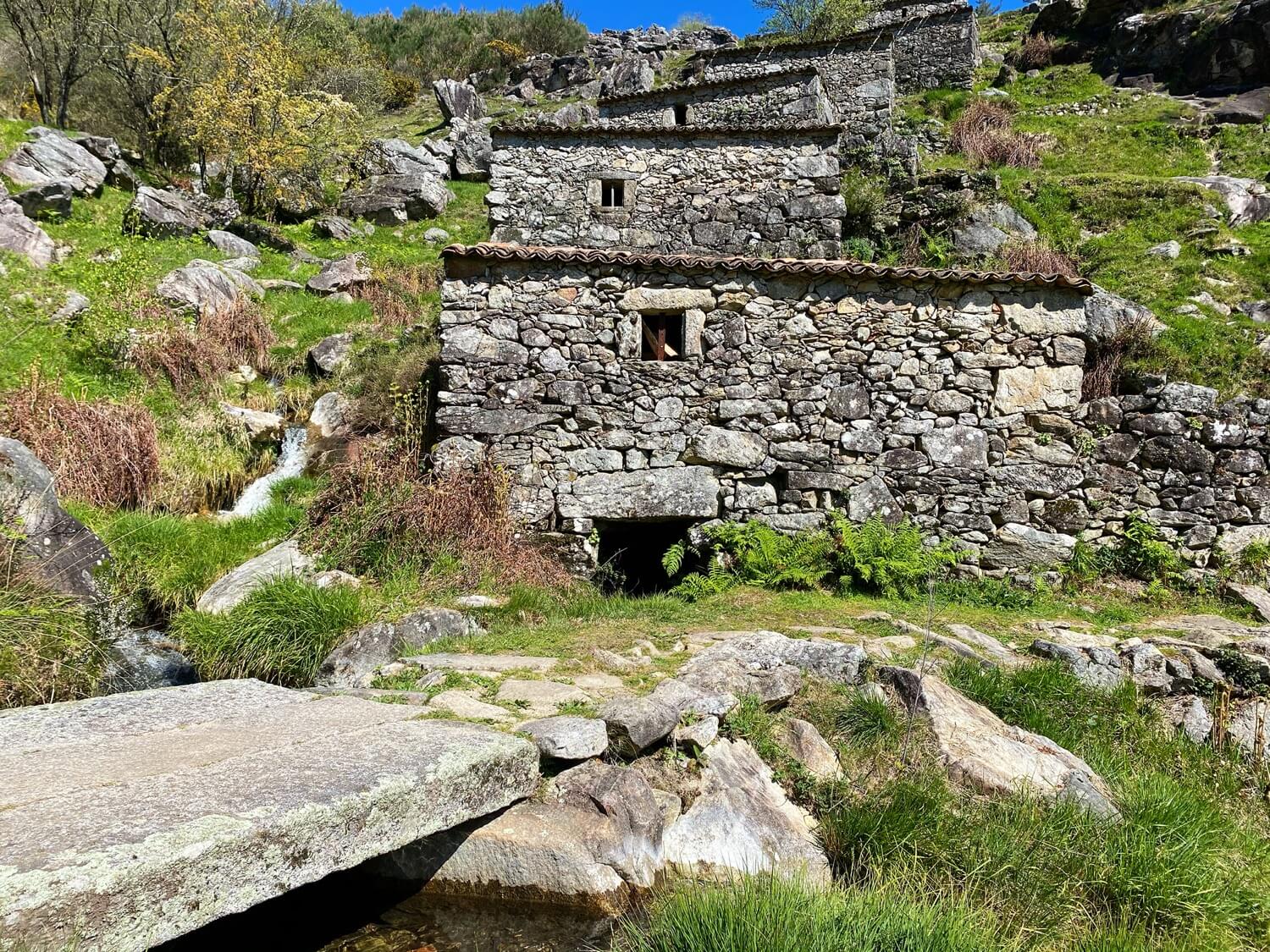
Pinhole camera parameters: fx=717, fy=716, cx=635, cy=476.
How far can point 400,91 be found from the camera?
30.5 meters

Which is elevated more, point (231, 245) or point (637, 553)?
point (231, 245)

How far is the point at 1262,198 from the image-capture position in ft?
41.8

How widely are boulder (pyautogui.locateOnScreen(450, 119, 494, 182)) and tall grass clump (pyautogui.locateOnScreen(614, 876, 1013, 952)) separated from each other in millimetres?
21297

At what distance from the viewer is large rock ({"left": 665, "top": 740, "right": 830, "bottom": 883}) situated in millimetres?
3445

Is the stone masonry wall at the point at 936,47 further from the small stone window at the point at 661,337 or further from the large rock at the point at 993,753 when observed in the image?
the large rock at the point at 993,753

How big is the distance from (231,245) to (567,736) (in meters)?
14.6

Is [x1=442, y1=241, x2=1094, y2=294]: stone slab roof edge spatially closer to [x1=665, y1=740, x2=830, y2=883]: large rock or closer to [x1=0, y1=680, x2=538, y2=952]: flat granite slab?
[x1=0, y1=680, x2=538, y2=952]: flat granite slab

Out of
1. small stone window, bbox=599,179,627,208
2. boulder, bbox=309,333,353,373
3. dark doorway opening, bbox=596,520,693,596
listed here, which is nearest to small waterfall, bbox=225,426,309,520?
boulder, bbox=309,333,353,373

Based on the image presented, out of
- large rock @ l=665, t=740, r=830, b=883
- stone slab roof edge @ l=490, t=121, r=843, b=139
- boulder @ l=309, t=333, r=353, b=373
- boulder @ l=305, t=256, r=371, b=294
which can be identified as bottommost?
large rock @ l=665, t=740, r=830, b=883

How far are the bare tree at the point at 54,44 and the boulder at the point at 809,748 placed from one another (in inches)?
893

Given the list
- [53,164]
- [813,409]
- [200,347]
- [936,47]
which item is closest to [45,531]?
[200,347]

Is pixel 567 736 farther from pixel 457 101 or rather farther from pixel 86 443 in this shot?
pixel 457 101

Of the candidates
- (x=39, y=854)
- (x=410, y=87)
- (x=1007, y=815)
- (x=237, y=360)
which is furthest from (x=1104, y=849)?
(x=410, y=87)

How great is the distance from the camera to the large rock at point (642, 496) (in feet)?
26.6
